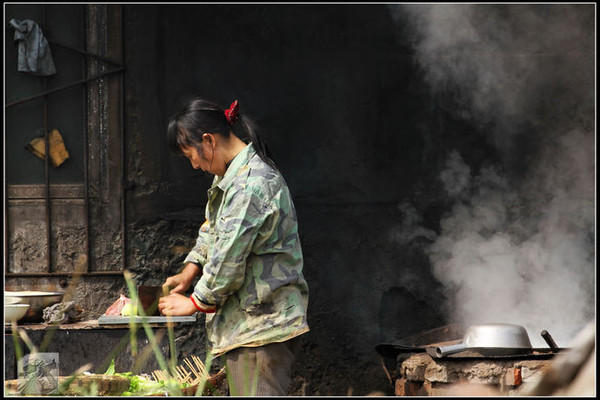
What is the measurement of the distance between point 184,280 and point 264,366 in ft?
2.78

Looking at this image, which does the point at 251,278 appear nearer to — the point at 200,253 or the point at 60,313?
the point at 200,253

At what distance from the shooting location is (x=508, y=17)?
259 inches

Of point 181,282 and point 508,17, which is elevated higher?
point 508,17

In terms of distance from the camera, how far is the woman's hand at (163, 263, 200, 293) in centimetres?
446

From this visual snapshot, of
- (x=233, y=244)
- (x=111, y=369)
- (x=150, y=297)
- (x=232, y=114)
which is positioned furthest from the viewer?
(x=111, y=369)

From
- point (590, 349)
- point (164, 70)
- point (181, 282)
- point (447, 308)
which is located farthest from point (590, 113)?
point (590, 349)

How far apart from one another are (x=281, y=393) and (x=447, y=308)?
290 cm

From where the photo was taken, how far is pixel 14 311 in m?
4.90

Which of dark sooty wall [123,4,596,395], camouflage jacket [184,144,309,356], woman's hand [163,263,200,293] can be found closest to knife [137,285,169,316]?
woman's hand [163,263,200,293]

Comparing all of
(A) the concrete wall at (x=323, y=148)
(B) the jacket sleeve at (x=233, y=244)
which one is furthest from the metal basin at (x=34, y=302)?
(B) the jacket sleeve at (x=233, y=244)

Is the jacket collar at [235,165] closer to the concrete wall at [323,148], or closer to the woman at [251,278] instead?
the woman at [251,278]

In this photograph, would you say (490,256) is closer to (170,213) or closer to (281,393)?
(170,213)

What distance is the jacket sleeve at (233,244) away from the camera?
3.78m

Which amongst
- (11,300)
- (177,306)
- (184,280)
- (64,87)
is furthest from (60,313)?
(64,87)
